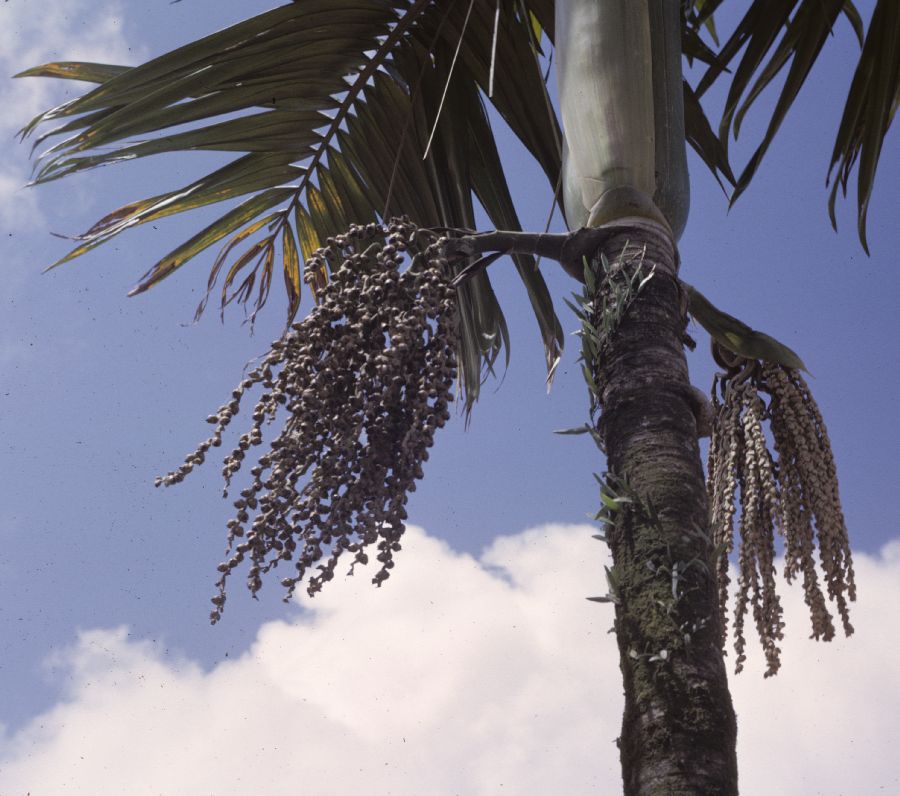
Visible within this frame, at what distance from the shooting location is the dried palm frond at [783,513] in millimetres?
2578

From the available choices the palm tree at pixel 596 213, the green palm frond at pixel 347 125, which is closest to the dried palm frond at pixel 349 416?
the palm tree at pixel 596 213

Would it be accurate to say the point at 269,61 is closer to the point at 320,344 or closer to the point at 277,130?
the point at 277,130

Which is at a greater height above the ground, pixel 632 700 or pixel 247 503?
pixel 247 503

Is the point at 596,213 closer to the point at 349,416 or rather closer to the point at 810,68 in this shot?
the point at 349,416

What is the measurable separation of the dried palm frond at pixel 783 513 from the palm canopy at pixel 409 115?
2.64ft

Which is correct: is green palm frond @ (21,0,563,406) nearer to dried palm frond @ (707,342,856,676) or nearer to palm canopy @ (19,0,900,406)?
palm canopy @ (19,0,900,406)

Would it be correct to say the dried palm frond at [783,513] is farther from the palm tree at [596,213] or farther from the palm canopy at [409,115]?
the palm canopy at [409,115]

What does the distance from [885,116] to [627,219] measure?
60.1 inches

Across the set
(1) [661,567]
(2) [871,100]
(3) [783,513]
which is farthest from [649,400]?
(2) [871,100]

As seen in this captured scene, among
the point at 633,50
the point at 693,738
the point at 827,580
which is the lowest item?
the point at 693,738

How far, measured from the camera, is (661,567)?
1595 millimetres

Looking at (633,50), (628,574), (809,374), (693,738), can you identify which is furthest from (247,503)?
(809,374)

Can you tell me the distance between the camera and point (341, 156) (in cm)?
337

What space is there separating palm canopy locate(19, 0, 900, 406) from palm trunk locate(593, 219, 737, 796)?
1222 mm
